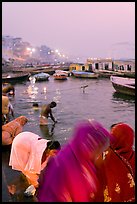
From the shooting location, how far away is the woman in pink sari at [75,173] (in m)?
1.88

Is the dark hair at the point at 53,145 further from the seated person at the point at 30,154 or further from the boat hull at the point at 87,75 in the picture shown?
the boat hull at the point at 87,75

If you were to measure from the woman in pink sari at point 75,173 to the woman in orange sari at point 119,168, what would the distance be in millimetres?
204

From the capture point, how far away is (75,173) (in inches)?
74.3

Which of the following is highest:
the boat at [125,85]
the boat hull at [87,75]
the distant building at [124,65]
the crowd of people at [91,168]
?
the distant building at [124,65]

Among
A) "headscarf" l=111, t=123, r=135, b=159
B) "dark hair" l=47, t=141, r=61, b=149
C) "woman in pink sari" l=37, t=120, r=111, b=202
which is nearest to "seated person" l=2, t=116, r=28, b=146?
"dark hair" l=47, t=141, r=61, b=149

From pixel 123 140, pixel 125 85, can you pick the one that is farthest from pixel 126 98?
pixel 123 140

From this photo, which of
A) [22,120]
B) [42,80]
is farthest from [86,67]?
[22,120]

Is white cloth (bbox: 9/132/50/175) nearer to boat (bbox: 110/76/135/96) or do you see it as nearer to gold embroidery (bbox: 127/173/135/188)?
gold embroidery (bbox: 127/173/135/188)

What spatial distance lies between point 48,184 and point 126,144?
108 cm

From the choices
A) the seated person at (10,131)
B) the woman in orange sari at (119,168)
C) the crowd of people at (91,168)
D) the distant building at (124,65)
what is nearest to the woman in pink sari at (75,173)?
the crowd of people at (91,168)

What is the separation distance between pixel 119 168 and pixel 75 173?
2.39 ft

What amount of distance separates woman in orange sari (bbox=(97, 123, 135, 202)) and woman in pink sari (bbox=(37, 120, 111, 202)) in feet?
0.67

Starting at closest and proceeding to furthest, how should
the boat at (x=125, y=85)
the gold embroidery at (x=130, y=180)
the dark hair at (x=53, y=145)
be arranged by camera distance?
the gold embroidery at (x=130, y=180)
the dark hair at (x=53, y=145)
the boat at (x=125, y=85)

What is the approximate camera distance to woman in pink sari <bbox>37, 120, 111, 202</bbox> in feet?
6.18
